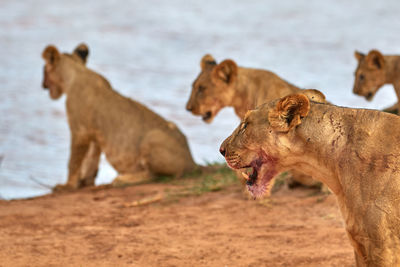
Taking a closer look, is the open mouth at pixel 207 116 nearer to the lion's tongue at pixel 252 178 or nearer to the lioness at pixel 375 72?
the lioness at pixel 375 72

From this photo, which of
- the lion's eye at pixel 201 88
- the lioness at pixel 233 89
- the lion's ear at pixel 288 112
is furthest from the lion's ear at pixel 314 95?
the lion's eye at pixel 201 88

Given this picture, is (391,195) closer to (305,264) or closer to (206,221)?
(305,264)

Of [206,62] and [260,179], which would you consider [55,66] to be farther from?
[260,179]

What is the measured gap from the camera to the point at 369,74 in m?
8.48

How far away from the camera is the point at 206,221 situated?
626cm

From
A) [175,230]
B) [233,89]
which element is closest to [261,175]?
[175,230]

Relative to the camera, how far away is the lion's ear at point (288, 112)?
3.20 m

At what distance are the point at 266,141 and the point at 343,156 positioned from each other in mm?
375

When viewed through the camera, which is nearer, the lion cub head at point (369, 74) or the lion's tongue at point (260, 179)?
the lion's tongue at point (260, 179)

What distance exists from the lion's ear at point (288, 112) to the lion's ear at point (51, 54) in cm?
635

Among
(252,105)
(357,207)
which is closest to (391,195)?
(357,207)

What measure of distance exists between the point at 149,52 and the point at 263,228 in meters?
10.7

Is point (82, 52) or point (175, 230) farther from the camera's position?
point (82, 52)

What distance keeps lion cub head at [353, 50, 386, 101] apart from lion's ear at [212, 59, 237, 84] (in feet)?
6.71
